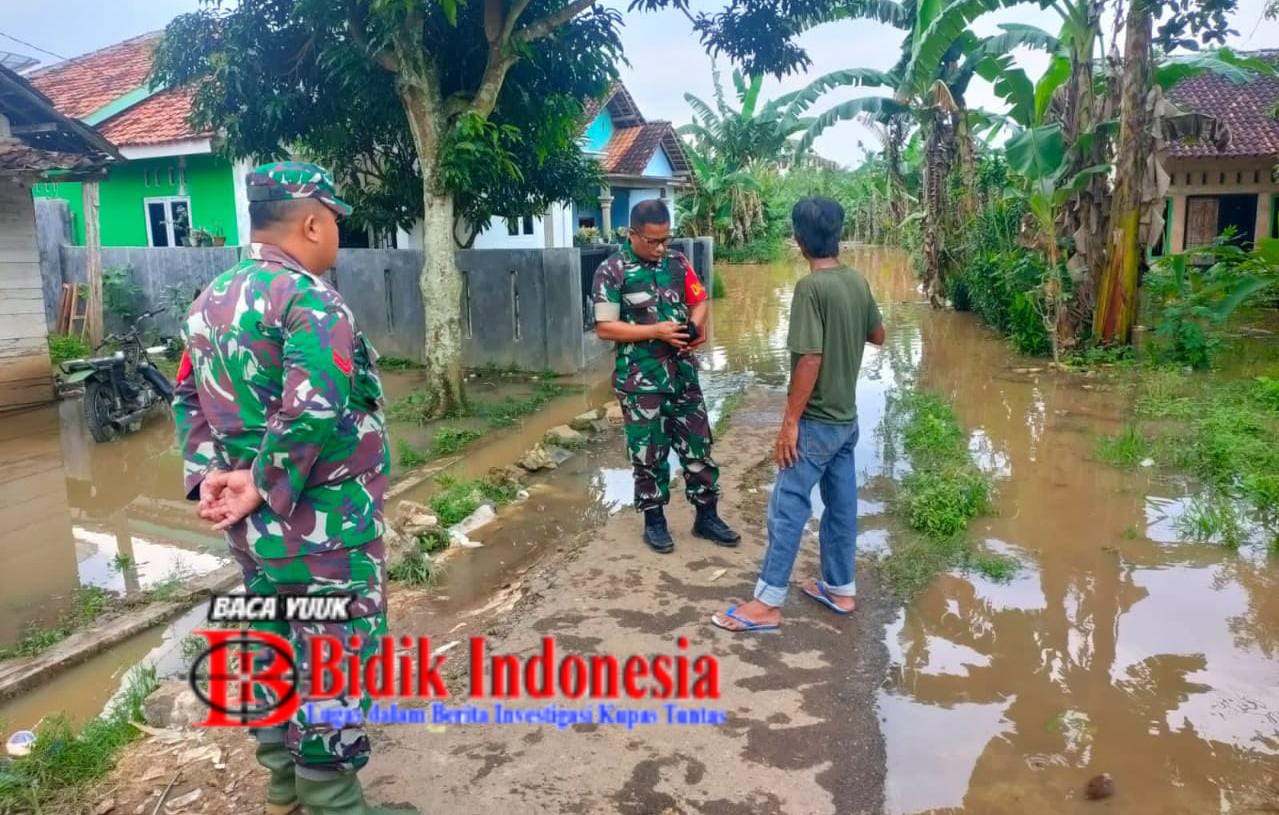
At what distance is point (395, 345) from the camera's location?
11898 mm

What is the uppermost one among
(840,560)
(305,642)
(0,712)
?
(305,642)

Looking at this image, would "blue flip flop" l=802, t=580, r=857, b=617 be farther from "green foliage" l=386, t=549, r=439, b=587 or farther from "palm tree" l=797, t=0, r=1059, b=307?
"palm tree" l=797, t=0, r=1059, b=307

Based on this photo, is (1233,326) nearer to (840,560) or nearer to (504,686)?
(840,560)

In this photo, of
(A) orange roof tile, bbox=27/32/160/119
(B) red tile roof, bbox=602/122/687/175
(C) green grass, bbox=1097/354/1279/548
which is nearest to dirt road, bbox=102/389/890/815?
(C) green grass, bbox=1097/354/1279/548

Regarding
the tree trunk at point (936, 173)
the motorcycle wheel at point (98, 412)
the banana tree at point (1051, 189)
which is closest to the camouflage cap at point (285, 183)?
the motorcycle wheel at point (98, 412)

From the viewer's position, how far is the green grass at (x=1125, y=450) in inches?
254

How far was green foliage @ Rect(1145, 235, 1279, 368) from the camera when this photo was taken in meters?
9.09

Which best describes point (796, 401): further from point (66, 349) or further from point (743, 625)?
point (66, 349)

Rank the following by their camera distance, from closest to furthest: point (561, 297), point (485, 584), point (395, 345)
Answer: point (485, 584)
point (561, 297)
point (395, 345)

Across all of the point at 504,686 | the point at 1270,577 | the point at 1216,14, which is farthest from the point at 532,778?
the point at 1216,14

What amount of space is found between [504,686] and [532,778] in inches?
24.7

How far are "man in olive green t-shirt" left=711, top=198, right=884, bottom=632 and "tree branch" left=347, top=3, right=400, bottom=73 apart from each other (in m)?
5.38

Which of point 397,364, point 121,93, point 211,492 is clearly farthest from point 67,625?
point 121,93

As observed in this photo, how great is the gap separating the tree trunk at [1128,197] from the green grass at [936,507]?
3939 mm
